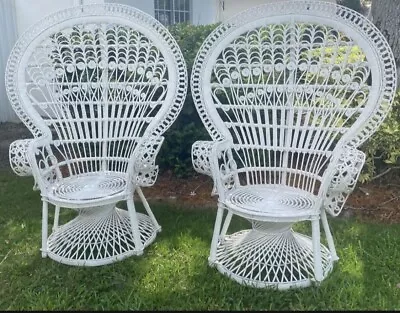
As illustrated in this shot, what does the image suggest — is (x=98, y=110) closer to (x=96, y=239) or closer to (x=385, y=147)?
(x=96, y=239)

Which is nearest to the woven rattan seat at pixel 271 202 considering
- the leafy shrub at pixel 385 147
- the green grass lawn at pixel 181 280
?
the green grass lawn at pixel 181 280

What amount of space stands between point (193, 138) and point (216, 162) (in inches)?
48.8

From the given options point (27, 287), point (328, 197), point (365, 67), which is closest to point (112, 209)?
point (27, 287)

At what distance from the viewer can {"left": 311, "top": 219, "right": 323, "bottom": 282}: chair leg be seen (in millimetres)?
2075

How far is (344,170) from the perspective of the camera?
1.93 m

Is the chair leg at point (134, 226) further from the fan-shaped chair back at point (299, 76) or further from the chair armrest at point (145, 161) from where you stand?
the fan-shaped chair back at point (299, 76)

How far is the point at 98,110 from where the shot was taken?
2.77 metres

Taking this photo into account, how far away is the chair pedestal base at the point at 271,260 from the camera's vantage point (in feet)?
7.18

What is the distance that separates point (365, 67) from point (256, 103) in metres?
0.65

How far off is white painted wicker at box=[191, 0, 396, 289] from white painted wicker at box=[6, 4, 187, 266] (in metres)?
0.32

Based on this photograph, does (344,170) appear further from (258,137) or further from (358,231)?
(358,231)

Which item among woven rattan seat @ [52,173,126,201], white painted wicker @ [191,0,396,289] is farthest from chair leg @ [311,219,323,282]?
woven rattan seat @ [52,173,126,201]

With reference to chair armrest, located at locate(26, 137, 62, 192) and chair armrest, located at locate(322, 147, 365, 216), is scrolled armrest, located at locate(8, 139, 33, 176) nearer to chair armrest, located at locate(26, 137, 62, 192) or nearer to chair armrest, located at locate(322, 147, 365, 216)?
chair armrest, located at locate(26, 137, 62, 192)

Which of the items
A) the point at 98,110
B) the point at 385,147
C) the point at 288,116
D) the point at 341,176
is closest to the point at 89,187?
the point at 98,110
